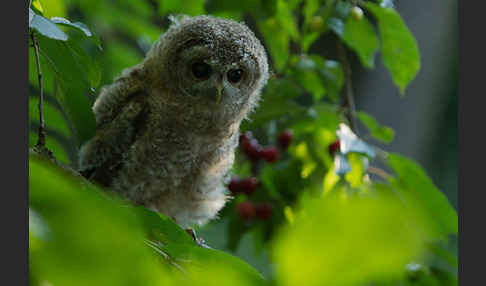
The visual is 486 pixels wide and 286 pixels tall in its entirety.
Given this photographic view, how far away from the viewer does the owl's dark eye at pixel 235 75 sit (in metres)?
1.52

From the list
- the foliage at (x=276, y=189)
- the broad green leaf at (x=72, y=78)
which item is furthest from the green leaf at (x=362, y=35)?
the broad green leaf at (x=72, y=78)

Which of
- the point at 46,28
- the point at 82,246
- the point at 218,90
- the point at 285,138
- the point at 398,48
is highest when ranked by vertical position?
the point at 398,48

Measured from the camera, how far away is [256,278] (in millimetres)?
411

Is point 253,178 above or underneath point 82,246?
above

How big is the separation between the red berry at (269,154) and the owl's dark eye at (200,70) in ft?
1.36

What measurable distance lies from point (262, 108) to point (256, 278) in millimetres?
1280

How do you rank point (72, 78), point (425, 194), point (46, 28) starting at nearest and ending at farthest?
point (46, 28) → point (72, 78) → point (425, 194)

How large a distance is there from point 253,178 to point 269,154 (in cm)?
11

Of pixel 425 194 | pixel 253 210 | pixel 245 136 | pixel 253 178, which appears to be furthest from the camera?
pixel 245 136

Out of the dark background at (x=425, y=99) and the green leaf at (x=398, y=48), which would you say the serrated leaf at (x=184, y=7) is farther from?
the dark background at (x=425, y=99)

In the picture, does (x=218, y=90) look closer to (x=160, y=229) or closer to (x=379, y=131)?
(x=379, y=131)

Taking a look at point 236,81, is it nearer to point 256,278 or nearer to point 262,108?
point 262,108

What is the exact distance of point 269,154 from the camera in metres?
1.78

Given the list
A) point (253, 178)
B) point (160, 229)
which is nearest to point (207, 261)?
point (160, 229)
